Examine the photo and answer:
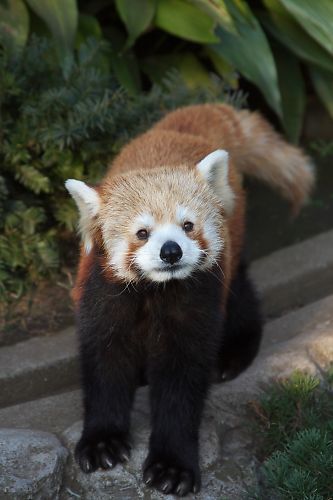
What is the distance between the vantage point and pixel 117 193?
270cm

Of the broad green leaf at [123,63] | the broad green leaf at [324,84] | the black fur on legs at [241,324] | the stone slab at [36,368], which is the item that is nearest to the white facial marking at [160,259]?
the black fur on legs at [241,324]

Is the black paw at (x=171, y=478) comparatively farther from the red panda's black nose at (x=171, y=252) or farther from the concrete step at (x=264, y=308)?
the concrete step at (x=264, y=308)

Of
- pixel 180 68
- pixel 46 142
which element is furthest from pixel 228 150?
pixel 180 68

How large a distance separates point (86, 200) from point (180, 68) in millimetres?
2308

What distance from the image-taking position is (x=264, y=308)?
401cm

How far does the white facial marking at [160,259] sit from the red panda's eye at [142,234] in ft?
0.10

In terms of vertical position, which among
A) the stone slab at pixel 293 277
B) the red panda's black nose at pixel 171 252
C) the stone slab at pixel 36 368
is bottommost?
the stone slab at pixel 36 368

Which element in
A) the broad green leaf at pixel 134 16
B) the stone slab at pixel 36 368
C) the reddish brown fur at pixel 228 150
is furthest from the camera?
the broad green leaf at pixel 134 16

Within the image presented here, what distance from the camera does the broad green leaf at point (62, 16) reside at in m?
4.08

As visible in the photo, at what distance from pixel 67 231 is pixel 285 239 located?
1143 mm

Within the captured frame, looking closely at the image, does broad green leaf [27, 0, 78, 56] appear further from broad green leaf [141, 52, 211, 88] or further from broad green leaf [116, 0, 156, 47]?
broad green leaf [141, 52, 211, 88]

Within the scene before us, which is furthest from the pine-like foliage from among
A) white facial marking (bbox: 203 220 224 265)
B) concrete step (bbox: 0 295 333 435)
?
white facial marking (bbox: 203 220 224 265)

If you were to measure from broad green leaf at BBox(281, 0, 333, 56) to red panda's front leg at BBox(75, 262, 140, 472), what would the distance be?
89.1 inches

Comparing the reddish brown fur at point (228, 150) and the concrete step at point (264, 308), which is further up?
the reddish brown fur at point (228, 150)
